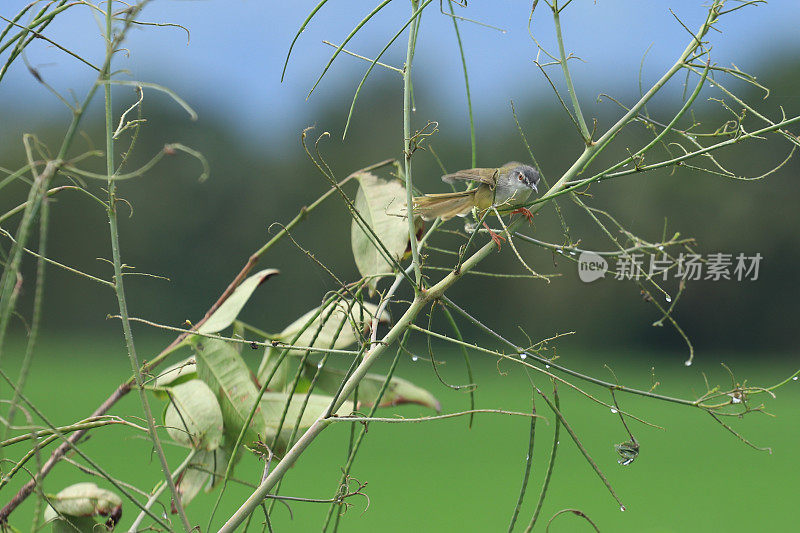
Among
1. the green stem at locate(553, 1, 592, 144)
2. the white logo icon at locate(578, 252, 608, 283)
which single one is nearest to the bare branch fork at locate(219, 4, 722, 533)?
the green stem at locate(553, 1, 592, 144)

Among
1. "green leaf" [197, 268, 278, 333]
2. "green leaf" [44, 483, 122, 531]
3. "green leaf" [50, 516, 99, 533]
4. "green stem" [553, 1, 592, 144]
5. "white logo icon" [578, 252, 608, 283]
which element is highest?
"green stem" [553, 1, 592, 144]

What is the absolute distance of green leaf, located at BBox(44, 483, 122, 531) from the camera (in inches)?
28.1

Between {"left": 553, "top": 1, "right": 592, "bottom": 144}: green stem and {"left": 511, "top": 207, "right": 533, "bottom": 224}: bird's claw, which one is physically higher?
{"left": 553, "top": 1, "right": 592, "bottom": 144}: green stem

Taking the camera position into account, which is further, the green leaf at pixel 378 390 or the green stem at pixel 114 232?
the green leaf at pixel 378 390

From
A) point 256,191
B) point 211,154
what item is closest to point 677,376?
point 256,191

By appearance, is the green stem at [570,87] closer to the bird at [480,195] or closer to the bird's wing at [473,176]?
the bird at [480,195]

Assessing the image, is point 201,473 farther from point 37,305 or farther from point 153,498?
point 37,305

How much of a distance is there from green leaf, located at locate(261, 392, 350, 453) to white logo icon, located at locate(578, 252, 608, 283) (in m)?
0.31

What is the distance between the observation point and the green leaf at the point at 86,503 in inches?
28.1

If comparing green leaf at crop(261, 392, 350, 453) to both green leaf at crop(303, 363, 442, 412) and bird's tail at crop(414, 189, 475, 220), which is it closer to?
green leaf at crop(303, 363, 442, 412)

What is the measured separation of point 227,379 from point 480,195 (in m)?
0.36

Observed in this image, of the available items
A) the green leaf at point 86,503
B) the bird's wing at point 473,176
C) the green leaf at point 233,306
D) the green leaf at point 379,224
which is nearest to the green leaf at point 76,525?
the green leaf at point 86,503

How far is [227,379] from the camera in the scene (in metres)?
0.74

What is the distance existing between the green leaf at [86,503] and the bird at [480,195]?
44 cm
